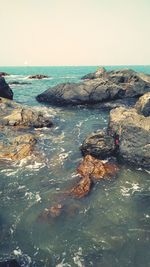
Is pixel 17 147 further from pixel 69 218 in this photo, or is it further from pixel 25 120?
pixel 69 218

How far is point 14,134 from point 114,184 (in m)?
12.0

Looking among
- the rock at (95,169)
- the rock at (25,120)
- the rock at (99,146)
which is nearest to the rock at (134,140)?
the rock at (99,146)

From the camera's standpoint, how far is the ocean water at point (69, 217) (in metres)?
11.3

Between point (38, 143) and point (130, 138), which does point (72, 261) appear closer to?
point (130, 138)

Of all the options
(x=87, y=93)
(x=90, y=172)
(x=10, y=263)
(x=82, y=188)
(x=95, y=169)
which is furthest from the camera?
(x=87, y=93)

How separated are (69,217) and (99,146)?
792cm

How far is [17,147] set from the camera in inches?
864

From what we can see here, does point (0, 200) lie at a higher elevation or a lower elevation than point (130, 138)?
lower

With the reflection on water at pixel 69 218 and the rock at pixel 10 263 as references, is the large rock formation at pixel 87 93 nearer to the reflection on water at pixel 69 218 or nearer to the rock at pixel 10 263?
the reflection on water at pixel 69 218

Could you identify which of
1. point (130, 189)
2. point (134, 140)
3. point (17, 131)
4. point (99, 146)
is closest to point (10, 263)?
point (130, 189)

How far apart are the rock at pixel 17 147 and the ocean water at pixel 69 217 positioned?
781 mm

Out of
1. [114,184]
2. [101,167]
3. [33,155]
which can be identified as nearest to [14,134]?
[33,155]

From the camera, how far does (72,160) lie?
67.8 feet

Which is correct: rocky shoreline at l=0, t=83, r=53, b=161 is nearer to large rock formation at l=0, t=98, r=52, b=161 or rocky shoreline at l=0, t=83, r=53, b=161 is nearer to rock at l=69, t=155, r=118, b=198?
large rock formation at l=0, t=98, r=52, b=161
